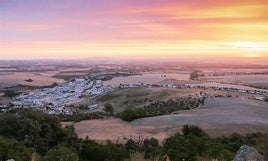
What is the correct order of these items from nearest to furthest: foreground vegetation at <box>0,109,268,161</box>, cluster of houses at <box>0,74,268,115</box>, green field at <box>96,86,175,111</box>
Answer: foreground vegetation at <box>0,109,268,161</box> → green field at <box>96,86,175,111</box> → cluster of houses at <box>0,74,268,115</box>

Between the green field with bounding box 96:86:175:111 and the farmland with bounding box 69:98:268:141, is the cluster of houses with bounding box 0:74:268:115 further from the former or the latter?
the farmland with bounding box 69:98:268:141

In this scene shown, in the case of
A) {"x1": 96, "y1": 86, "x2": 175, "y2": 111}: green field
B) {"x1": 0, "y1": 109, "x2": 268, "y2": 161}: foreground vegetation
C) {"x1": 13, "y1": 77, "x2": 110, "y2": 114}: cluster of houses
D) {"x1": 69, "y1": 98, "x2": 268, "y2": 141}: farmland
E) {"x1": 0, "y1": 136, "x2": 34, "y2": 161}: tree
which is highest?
{"x1": 0, "y1": 136, "x2": 34, "y2": 161}: tree

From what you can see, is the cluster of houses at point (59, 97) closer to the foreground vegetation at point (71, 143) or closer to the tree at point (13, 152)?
the foreground vegetation at point (71, 143)

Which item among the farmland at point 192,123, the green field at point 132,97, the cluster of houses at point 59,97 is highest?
the farmland at point 192,123

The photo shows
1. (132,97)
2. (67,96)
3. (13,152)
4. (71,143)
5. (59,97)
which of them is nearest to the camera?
(13,152)

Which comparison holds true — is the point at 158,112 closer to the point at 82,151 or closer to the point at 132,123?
the point at 132,123

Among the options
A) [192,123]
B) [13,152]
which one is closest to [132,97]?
[192,123]

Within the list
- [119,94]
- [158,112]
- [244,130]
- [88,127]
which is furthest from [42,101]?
[244,130]

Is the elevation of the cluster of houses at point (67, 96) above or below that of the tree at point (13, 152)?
below

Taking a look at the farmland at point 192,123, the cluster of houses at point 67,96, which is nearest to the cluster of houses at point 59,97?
the cluster of houses at point 67,96

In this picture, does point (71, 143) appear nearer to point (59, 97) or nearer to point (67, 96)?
point (59, 97)

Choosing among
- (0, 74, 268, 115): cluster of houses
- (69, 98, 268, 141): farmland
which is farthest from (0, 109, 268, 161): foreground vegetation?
(0, 74, 268, 115): cluster of houses
